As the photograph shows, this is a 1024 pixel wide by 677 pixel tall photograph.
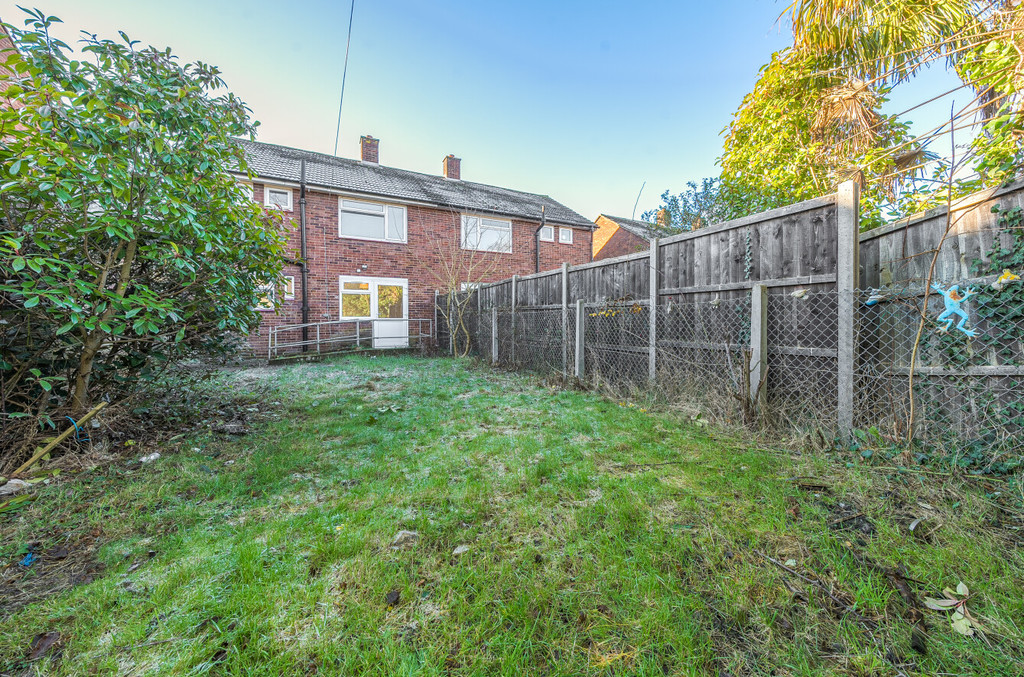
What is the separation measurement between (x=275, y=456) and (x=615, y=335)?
385 centimetres

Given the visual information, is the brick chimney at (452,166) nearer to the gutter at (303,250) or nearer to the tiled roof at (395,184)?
the tiled roof at (395,184)

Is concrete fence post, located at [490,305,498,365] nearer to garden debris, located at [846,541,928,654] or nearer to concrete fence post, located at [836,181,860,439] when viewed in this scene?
concrete fence post, located at [836,181,860,439]

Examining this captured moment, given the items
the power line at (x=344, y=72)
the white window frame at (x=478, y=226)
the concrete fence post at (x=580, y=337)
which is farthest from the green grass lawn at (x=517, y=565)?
the white window frame at (x=478, y=226)

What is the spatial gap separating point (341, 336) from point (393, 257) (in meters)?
2.79

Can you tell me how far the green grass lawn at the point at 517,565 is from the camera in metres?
1.15

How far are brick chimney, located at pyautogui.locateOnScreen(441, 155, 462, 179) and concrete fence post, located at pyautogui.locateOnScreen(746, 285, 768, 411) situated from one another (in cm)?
1518

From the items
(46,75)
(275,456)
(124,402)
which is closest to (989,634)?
(275,456)

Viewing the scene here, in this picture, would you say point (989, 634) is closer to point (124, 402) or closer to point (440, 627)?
point (440, 627)

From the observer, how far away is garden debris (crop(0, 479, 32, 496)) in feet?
6.97

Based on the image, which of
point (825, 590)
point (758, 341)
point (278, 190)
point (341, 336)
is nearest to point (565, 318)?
point (758, 341)

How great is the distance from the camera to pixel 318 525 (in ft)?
6.18

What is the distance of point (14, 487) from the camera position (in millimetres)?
2154

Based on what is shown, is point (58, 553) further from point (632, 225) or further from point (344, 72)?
point (632, 225)

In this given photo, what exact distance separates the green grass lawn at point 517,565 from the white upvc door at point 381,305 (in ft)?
27.6
